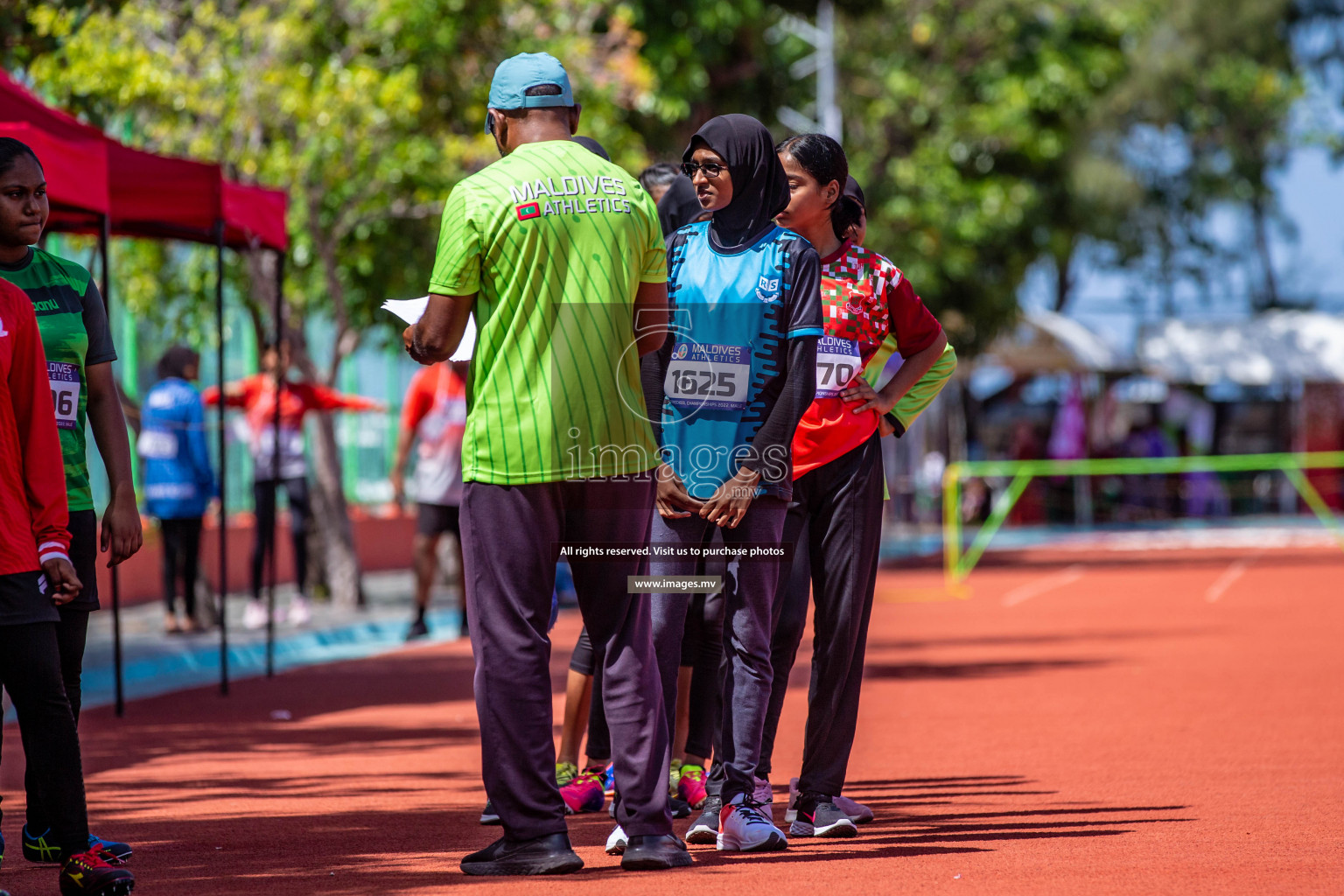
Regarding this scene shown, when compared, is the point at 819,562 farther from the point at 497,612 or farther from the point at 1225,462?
the point at 1225,462

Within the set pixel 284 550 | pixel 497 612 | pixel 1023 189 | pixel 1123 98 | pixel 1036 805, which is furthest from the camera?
pixel 1123 98

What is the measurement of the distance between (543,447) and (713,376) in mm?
672

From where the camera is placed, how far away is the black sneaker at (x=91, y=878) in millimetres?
4352

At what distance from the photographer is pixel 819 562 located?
17.8 ft

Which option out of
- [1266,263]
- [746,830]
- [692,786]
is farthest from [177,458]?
[1266,263]

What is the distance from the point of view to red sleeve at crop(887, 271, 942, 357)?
5.62 m

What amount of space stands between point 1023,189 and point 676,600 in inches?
811

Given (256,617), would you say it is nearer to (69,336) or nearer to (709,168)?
(69,336)

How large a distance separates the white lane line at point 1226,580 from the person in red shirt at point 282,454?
27.7 ft

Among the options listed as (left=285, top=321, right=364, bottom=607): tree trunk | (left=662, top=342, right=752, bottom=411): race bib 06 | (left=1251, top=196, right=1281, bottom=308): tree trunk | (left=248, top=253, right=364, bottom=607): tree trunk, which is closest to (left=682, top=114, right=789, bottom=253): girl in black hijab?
(left=662, top=342, right=752, bottom=411): race bib 06

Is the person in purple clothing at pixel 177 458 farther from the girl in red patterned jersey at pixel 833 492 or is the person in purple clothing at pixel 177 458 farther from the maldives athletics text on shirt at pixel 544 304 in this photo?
the maldives athletics text on shirt at pixel 544 304

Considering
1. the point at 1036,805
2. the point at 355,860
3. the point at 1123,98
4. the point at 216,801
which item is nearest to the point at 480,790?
the point at 216,801

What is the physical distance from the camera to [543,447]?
180 inches

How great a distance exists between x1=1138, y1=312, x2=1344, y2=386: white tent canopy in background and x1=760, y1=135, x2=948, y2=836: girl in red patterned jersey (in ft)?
89.0
